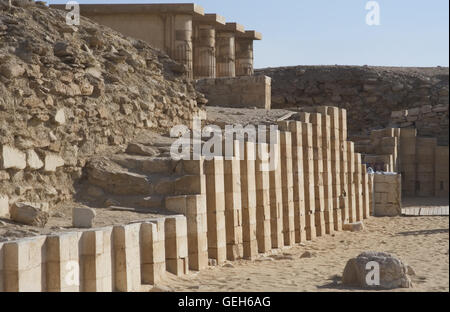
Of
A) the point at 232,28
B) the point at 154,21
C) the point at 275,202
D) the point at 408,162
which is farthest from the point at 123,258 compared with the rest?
the point at 408,162

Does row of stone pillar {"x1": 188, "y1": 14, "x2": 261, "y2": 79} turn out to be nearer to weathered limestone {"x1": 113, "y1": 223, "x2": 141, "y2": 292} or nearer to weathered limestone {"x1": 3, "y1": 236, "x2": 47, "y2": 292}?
weathered limestone {"x1": 113, "y1": 223, "x2": 141, "y2": 292}

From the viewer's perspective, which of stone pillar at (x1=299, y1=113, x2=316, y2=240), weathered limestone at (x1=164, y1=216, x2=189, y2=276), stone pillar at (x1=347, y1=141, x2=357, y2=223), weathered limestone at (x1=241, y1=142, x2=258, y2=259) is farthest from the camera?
stone pillar at (x1=347, y1=141, x2=357, y2=223)

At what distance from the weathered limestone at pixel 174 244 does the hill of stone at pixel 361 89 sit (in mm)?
24648

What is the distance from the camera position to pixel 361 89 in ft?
120

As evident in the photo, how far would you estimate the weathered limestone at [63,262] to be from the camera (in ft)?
27.7

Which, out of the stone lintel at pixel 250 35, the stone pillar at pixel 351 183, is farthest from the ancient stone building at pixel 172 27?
the stone pillar at pixel 351 183

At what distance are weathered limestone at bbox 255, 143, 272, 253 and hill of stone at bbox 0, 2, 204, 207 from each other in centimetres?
247

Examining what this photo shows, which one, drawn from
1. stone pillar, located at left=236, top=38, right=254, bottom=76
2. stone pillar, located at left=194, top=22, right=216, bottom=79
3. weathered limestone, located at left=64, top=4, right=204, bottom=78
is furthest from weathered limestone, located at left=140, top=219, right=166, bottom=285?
stone pillar, located at left=236, top=38, right=254, bottom=76

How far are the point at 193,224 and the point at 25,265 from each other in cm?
407

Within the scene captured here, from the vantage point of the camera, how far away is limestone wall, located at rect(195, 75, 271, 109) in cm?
2133

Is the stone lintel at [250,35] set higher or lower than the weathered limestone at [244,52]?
higher

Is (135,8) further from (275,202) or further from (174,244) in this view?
(174,244)

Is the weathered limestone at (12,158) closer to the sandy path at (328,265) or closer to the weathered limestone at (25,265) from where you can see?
the weathered limestone at (25,265)
